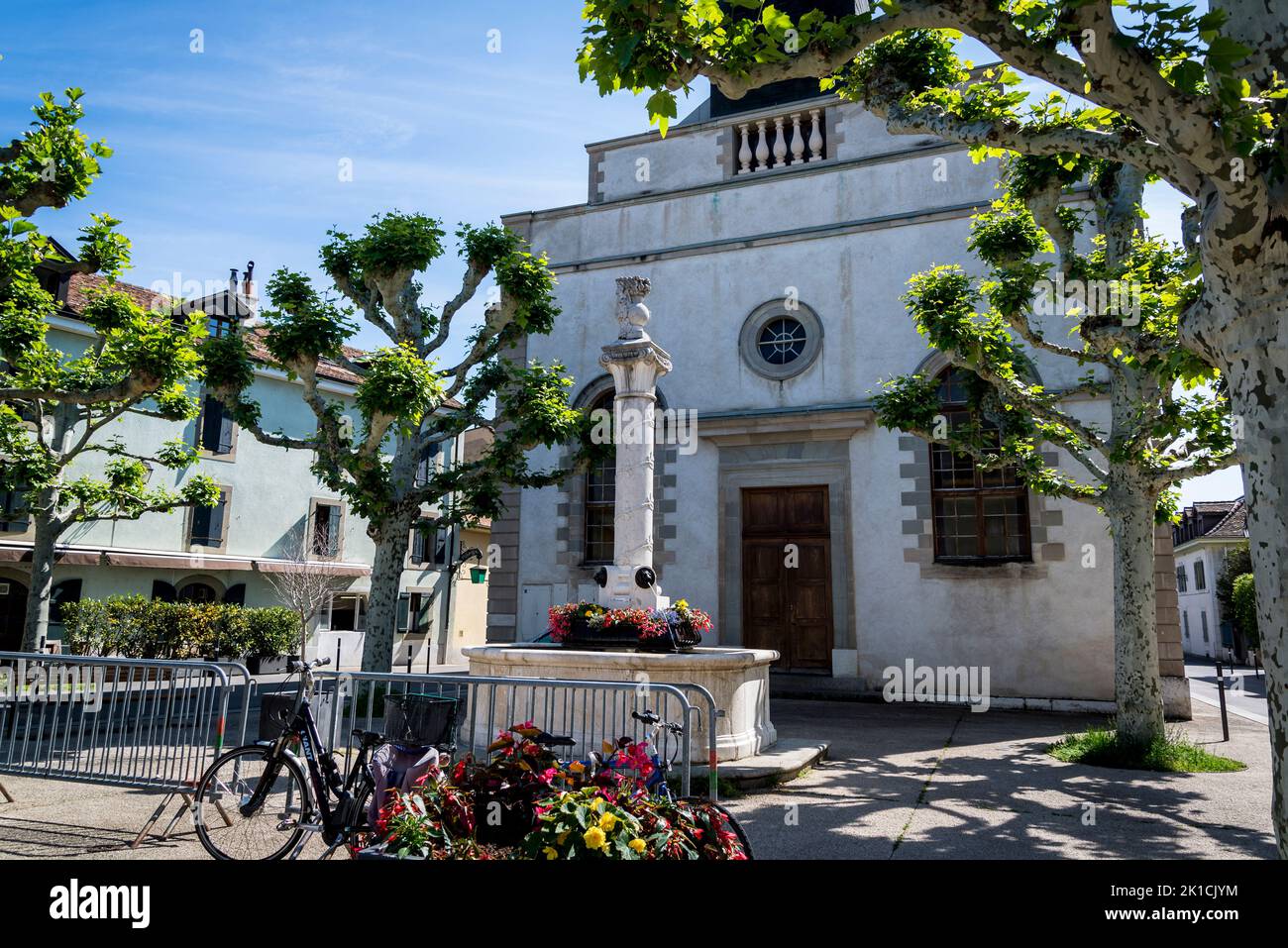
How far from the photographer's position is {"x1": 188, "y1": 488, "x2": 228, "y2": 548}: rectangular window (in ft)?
80.0

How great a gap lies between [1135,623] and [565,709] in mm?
6967

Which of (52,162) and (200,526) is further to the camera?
(200,526)

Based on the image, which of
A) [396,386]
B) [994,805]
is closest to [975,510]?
[994,805]

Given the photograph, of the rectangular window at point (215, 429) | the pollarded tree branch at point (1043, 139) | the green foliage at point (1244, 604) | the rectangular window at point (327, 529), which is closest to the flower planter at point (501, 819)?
the pollarded tree branch at point (1043, 139)

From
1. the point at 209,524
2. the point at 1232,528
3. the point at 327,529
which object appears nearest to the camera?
the point at 209,524

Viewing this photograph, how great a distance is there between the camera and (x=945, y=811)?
6488mm

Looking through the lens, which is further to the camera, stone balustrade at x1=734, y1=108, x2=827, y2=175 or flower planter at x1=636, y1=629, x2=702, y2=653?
stone balustrade at x1=734, y1=108, x2=827, y2=175

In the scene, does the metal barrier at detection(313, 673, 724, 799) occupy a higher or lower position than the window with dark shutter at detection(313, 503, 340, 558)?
lower

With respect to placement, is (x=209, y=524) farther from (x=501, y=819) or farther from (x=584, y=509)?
(x=501, y=819)

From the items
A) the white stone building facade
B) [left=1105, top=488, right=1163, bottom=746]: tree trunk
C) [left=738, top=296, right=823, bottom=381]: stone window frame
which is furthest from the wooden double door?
[left=1105, top=488, right=1163, bottom=746]: tree trunk

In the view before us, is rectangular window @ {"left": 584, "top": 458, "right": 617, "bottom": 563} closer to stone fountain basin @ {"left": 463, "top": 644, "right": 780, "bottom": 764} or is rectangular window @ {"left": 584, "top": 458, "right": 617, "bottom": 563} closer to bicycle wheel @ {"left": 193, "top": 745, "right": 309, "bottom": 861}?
stone fountain basin @ {"left": 463, "top": 644, "right": 780, "bottom": 764}

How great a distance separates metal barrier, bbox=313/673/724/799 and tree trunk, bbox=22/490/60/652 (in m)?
7.33
